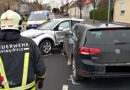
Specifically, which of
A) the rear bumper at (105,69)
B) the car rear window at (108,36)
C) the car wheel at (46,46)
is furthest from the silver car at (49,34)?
the rear bumper at (105,69)

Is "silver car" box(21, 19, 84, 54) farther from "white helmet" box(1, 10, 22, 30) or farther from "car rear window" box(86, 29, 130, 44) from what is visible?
"white helmet" box(1, 10, 22, 30)

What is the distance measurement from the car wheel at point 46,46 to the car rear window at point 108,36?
371cm

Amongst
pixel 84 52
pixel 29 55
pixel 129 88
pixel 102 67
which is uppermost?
pixel 29 55

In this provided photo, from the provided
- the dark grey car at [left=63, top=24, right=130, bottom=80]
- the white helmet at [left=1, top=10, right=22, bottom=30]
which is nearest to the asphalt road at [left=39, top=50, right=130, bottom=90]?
the dark grey car at [left=63, top=24, right=130, bottom=80]

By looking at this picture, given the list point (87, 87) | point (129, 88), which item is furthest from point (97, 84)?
point (129, 88)

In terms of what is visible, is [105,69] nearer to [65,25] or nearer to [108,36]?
[108,36]

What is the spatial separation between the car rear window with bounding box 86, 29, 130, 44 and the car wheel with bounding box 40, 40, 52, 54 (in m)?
3.71

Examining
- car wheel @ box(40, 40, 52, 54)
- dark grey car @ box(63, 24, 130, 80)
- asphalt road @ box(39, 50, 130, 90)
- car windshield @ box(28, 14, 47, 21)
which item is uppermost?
car windshield @ box(28, 14, 47, 21)

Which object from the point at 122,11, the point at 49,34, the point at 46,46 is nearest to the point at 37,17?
the point at 49,34

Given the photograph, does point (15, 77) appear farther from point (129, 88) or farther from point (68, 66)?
point (68, 66)

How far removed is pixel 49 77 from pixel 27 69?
3158 millimetres

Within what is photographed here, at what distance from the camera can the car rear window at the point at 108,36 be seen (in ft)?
13.6

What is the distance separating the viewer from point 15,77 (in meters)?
2.04

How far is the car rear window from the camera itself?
4160 mm
